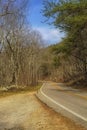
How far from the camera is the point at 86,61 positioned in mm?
56125

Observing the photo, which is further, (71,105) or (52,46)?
(52,46)

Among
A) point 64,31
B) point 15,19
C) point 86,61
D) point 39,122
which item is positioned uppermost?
point 15,19

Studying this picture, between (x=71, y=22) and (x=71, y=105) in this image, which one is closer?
(x=71, y=105)

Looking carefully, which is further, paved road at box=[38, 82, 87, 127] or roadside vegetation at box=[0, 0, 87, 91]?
roadside vegetation at box=[0, 0, 87, 91]

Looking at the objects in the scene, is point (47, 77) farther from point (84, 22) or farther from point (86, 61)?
point (84, 22)

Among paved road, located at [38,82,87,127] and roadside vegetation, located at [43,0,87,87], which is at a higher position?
roadside vegetation, located at [43,0,87,87]

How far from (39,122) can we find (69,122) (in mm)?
1471

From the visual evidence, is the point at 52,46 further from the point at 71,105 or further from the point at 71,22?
the point at 71,105

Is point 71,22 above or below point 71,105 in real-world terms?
above

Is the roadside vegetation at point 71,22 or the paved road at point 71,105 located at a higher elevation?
the roadside vegetation at point 71,22

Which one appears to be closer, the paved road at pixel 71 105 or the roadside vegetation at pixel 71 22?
the paved road at pixel 71 105

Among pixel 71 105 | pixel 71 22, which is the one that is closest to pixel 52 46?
pixel 71 22

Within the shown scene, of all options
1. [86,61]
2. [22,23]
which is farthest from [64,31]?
[22,23]

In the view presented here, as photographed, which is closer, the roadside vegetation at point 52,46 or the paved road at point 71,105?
the paved road at point 71,105
